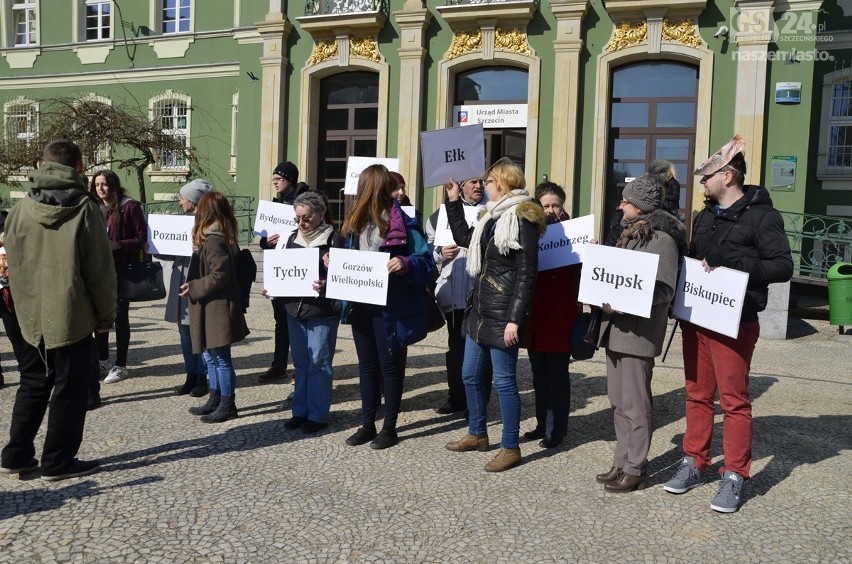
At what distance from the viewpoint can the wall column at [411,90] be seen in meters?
15.9

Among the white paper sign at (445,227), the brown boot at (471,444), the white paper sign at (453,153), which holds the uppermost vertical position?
the white paper sign at (453,153)

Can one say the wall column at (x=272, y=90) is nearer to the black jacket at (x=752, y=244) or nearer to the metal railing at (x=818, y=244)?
the metal railing at (x=818, y=244)

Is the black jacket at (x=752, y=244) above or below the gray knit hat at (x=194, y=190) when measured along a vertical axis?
below

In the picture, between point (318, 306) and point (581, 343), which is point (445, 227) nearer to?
point (318, 306)

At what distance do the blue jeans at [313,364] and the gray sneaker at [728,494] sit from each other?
267 cm

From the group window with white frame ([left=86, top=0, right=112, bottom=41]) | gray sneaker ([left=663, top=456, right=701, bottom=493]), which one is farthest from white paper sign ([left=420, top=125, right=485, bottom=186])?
window with white frame ([left=86, top=0, right=112, bottom=41])

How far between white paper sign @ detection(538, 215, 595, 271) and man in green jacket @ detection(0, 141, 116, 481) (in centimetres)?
271

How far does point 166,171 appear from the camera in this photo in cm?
2148

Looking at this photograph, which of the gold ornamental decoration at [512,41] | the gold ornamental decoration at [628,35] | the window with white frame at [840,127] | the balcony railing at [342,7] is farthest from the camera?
the balcony railing at [342,7]

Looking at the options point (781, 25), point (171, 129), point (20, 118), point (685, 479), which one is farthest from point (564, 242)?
point (20, 118)

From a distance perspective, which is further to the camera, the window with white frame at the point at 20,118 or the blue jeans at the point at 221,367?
the window with white frame at the point at 20,118

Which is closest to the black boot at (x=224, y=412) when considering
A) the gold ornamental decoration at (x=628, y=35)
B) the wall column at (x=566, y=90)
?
the wall column at (x=566, y=90)

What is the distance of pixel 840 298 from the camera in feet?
34.8

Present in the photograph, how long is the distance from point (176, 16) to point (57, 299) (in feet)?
64.8
